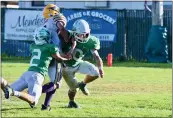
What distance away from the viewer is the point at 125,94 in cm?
1295

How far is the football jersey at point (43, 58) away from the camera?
32.4 ft

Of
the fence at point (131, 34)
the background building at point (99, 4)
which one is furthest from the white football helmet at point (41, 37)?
the background building at point (99, 4)

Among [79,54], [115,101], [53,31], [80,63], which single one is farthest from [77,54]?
[115,101]

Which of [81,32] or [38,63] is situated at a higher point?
[81,32]

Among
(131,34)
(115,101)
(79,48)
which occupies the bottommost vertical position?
(115,101)

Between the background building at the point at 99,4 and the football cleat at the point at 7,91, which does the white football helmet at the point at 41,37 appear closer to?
the football cleat at the point at 7,91

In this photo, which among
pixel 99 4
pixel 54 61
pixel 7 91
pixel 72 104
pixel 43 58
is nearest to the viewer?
pixel 7 91

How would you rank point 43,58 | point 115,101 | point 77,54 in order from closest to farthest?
point 43,58 → point 77,54 → point 115,101

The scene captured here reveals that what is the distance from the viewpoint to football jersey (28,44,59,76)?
9.88 m

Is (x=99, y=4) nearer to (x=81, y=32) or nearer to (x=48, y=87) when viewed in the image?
(x=81, y=32)

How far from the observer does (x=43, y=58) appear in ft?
32.5

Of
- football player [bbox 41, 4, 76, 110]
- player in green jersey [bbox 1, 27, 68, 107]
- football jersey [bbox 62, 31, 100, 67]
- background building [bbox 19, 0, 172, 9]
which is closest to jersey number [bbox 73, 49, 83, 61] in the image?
football jersey [bbox 62, 31, 100, 67]

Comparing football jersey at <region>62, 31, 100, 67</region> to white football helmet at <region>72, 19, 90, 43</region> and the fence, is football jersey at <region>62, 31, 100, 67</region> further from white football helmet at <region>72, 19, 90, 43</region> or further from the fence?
the fence

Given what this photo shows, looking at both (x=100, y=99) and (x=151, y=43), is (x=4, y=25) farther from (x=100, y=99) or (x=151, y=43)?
(x=100, y=99)
